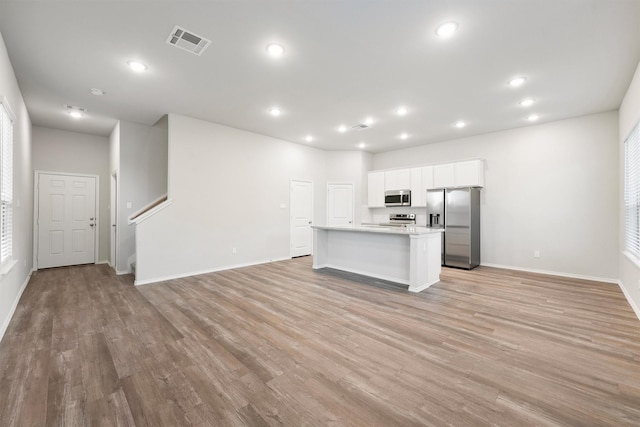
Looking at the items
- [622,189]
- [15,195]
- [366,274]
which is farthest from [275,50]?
[622,189]

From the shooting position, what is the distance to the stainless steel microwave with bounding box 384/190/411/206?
693 cm

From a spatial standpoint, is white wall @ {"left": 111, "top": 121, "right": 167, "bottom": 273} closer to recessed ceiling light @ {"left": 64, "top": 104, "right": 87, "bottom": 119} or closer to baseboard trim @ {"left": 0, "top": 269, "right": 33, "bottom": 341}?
recessed ceiling light @ {"left": 64, "top": 104, "right": 87, "bottom": 119}

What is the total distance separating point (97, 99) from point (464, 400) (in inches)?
236

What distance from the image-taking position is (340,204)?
25.7ft

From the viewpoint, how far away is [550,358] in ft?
7.47

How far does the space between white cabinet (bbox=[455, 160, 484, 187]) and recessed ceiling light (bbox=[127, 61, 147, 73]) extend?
6046 mm

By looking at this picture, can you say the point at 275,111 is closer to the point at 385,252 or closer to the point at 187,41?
the point at 187,41

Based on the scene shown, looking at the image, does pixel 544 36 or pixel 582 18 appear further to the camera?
pixel 544 36

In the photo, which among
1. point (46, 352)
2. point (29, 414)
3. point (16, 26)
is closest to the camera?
point (29, 414)

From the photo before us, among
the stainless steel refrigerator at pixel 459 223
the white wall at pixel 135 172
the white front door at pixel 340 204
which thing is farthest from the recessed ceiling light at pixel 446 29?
the white wall at pixel 135 172

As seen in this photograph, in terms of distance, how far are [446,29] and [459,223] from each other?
4101mm

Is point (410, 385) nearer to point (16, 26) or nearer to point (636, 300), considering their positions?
point (636, 300)

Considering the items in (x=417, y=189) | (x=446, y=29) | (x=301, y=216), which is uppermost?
(x=446, y=29)

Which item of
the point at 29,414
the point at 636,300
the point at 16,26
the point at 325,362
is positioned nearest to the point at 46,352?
the point at 29,414
